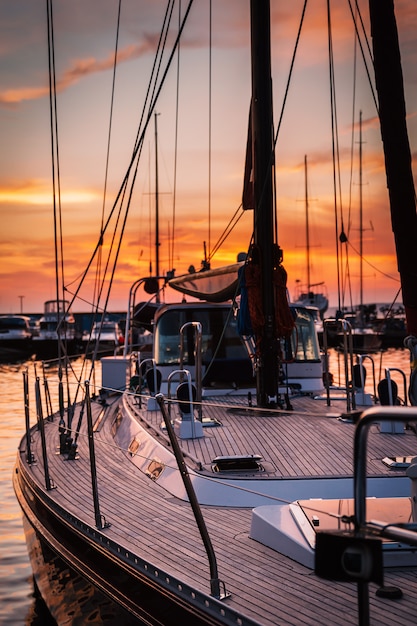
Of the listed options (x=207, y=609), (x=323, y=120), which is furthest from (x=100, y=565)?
(x=323, y=120)

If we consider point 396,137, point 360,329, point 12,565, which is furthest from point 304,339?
point 360,329

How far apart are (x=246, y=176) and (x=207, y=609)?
8.14 m

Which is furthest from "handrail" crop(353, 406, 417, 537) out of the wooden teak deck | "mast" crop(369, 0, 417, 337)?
"mast" crop(369, 0, 417, 337)

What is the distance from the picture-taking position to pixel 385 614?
4617mm

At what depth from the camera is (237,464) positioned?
7594 mm

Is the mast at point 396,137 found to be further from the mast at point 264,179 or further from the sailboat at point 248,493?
the mast at point 264,179

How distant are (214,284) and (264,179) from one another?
2.05m

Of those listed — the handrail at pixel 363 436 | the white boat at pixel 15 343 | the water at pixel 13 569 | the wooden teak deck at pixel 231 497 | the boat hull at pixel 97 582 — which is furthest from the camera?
the white boat at pixel 15 343

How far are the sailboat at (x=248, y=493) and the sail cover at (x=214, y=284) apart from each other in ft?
1.98

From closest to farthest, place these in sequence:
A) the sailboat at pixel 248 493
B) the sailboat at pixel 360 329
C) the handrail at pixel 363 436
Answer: the handrail at pixel 363 436
the sailboat at pixel 248 493
the sailboat at pixel 360 329

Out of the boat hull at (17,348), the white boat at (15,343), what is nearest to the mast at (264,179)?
the white boat at (15,343)

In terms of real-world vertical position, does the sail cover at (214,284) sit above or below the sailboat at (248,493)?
above

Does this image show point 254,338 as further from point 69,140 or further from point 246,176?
point 69,140

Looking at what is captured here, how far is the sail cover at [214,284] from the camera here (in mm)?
11555
